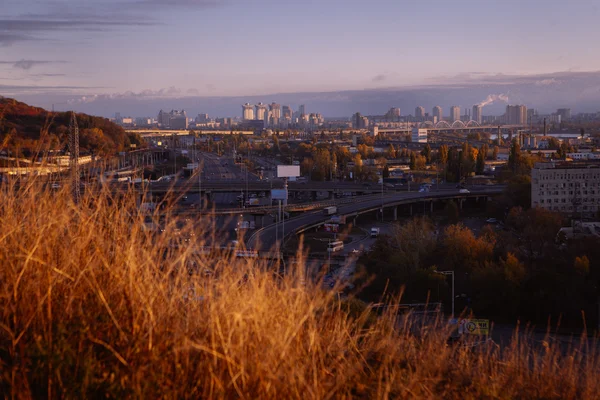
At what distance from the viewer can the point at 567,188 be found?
440 inches

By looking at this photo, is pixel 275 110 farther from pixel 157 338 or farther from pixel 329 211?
pixel 157 338

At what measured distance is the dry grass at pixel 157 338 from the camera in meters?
1.06

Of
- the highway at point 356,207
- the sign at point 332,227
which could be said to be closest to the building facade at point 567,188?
the highway at point 356,207

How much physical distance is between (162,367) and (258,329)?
17 cm

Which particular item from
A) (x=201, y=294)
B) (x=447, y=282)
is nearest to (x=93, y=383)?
(x=201, y=294)

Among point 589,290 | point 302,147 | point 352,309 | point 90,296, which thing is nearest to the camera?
point 90,296

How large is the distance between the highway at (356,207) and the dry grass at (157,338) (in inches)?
222

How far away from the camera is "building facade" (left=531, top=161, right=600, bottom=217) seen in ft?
36.2

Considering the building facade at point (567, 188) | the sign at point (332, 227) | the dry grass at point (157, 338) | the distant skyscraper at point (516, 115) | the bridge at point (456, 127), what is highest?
the distant skyscraper at point (516, 115)

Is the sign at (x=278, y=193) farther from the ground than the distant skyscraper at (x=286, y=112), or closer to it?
closer to it

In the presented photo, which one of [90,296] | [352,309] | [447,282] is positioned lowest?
[447,282]

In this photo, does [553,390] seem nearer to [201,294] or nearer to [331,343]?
A: [331,343]

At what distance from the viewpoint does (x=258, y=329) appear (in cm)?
112

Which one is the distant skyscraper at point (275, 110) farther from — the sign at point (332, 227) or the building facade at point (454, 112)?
the sign at point (332, 227)
